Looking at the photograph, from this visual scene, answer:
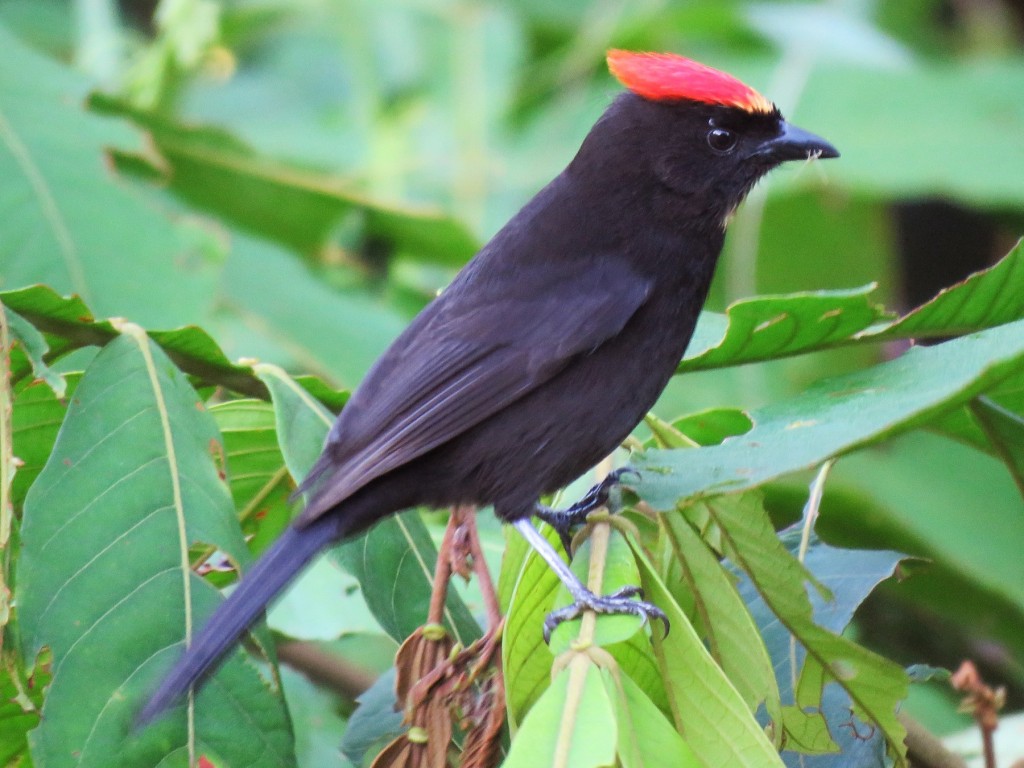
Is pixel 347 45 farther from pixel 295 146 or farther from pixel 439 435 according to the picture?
pixel 439 435

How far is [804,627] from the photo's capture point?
1880 mm

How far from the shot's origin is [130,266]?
3006mm

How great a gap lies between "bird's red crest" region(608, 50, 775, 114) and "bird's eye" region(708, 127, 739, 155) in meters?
0.06

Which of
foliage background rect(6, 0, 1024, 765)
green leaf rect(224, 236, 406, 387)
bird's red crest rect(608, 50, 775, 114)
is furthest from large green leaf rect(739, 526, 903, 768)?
green leaf rect(224, 236, 406, 387)

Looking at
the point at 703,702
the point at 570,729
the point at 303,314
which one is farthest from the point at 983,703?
the point at 303,314

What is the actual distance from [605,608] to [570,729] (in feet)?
0.76

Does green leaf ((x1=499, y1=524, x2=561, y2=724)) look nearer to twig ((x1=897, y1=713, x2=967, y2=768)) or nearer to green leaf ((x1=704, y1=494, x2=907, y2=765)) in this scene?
green leaf ((x1=704, y1=494, x2=907, y2=765))

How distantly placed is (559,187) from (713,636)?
1.36 m

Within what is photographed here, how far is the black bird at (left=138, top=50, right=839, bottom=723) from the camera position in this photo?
2.40 m

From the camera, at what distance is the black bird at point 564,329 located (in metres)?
2.40

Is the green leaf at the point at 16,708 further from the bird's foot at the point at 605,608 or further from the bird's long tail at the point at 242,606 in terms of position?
the bird's foot at the point at 605,608

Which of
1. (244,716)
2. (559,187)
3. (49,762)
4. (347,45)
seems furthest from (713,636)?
(347,45)

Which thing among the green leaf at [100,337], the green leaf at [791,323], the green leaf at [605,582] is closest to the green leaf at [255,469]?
the green leaf at [100,337]

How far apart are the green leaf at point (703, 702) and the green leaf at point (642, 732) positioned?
0.22ft
